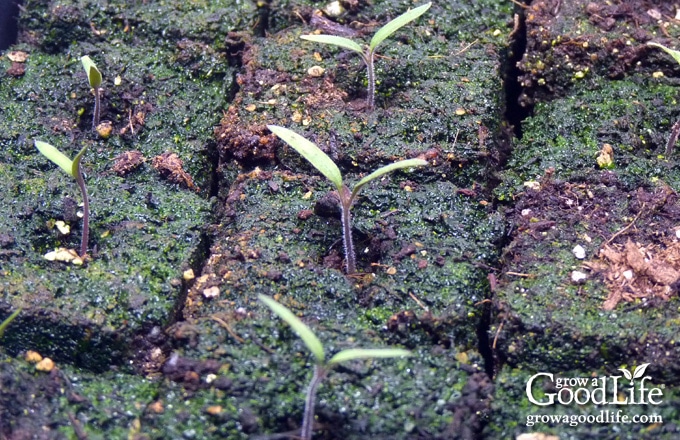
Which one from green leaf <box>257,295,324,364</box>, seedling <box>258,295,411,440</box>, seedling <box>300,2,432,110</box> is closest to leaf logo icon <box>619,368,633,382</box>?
seedling <box>258,295,411,440</box>

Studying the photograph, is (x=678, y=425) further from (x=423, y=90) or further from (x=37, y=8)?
(x=37, y=8)

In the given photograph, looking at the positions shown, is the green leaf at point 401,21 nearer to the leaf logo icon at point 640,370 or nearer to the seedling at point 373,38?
the seedling at point 373,38

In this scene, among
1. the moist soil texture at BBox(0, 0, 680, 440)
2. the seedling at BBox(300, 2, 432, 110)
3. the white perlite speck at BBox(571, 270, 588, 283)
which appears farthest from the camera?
the seedling at BBox(300, 2, 432, 110)

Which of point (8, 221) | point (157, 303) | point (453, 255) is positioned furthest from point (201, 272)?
point (453, 255)

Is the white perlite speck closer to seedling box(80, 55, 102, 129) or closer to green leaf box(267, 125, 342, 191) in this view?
green leaf box(267, 125, 342, 191)

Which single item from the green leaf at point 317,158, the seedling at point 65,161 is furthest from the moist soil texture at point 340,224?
the green leaf at point 317,158

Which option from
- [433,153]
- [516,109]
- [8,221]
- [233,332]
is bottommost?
[233,332]
